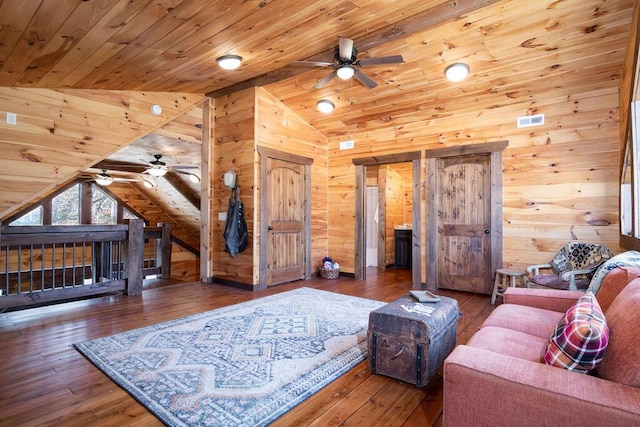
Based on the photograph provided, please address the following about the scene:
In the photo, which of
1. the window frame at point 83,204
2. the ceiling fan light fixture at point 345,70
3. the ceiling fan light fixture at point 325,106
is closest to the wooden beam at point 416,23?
the ceiling fan light fixture at point 345,70

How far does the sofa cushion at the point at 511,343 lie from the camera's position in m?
1.64

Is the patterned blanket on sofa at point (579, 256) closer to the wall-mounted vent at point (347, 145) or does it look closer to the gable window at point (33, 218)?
the wall-mounted vent at point (347, 145)

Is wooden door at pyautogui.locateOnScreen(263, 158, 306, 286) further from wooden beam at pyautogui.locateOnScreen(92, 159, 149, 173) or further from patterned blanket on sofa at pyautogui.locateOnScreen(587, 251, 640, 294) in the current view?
wooden beam at pyautogui.locateOnScreen(92, 159, 149, 173)

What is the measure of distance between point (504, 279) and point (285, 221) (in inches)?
125

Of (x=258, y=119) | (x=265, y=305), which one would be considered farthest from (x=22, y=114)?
(x=265, y=305)

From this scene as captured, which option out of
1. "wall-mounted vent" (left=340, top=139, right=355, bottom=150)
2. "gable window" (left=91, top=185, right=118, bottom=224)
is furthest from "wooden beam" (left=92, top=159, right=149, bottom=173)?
"wall-mounted vent" (left=340, top=139, right=355, bottom=150)

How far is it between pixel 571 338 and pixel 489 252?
3640mm

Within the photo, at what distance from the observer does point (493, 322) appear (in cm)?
209

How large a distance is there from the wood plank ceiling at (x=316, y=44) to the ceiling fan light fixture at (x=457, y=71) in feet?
0.28

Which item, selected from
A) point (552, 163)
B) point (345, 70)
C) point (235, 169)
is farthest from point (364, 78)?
point (552, 163)

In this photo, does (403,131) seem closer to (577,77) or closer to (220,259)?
(577,77)

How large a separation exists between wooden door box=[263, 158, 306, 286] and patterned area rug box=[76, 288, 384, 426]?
156 centimetres

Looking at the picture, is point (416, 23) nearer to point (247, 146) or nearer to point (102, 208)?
point (247, 146)

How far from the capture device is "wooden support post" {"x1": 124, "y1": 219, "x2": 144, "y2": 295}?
4465 mm
